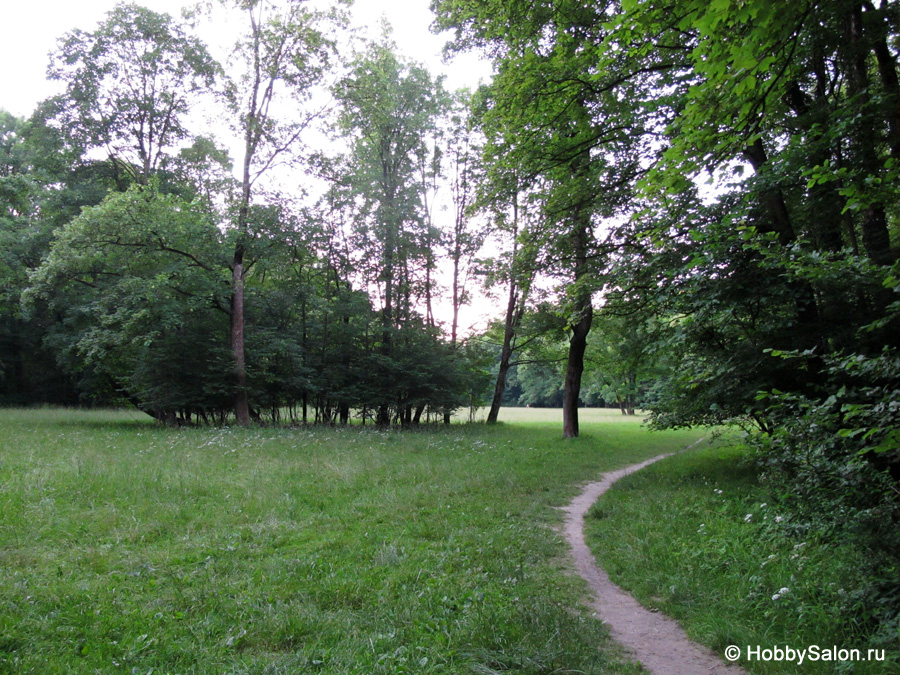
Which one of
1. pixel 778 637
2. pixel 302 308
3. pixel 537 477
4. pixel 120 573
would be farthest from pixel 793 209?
pixel 302 308

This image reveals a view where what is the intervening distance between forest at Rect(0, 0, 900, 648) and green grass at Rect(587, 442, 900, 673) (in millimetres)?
512

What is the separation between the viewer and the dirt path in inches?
139

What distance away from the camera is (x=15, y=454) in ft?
36.7

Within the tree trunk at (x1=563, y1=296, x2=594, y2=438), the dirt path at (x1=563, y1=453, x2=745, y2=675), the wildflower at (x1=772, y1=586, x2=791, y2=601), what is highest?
the tree trunk at (x1=563, y1=296, x2=594, y2=438)

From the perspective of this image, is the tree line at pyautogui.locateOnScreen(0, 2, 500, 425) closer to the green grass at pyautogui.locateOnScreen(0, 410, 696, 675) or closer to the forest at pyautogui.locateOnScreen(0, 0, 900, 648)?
the forest at pyautogui.locateOnScreen(0, 0, 900, 648)

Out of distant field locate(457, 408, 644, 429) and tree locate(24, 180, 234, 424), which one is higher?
tree locate(24, 180, 234, 424)

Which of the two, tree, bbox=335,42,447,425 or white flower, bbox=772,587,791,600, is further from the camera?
tree, bbox=335,42,447,425

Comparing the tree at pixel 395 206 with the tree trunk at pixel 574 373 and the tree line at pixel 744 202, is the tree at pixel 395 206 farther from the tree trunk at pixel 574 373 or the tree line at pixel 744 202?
the tree line at pixel 744 202

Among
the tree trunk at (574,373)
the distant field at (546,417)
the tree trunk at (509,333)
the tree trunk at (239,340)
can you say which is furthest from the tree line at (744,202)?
the distant field at (546,417)

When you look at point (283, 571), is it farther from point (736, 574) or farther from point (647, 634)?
point (736, 574)

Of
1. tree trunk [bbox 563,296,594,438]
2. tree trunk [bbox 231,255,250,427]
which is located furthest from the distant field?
tree trunk [bbox 231,255,250,427]

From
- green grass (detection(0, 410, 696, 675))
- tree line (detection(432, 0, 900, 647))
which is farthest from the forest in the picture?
green grass (detection(0, 410, 696, 675))

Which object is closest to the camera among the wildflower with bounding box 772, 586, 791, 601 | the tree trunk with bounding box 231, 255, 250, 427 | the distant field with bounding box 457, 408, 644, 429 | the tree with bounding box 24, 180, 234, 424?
the wildflower with bounding box 772, 586, 791, 601

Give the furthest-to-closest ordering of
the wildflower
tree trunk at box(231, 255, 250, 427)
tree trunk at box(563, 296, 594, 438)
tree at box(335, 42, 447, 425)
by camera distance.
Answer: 1. tree at box(335, 42, 447, 425)
2. tree trunk at box(231, 255, 250, 427)
3. tree trunk at box(563, 296, 594, 438)
4. the wildflower
